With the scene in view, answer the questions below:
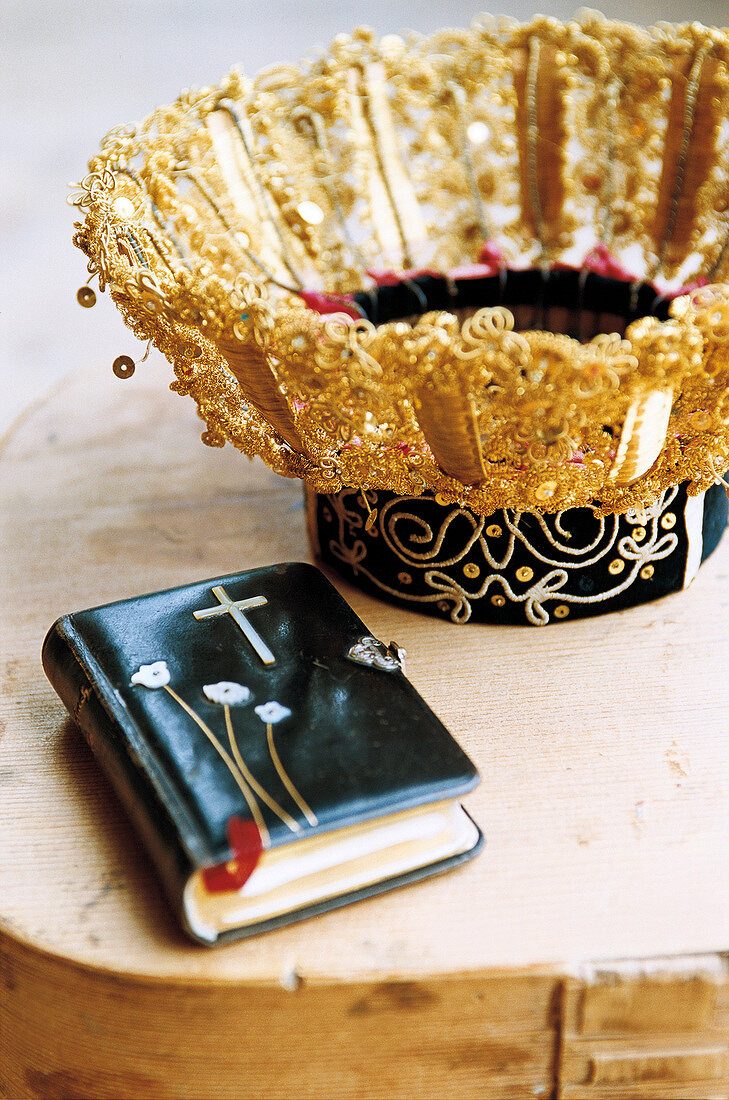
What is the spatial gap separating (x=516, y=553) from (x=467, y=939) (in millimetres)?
223

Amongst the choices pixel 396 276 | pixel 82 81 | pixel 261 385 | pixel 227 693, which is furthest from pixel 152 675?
pixel 82 81

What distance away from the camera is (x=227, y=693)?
1.66ft

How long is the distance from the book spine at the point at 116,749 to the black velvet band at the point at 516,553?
0.61 feet

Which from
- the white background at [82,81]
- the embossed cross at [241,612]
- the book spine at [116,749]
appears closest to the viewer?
the book spine at [116,749]

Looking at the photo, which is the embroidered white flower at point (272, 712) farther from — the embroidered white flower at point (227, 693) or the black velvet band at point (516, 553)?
the black velvet band at point (516, 553)

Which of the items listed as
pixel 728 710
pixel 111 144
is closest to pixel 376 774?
pixel 728 710

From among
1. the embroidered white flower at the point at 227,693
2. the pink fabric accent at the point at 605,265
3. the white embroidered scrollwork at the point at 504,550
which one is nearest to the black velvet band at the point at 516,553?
the white embroidered scrollwork at the point at 504,550

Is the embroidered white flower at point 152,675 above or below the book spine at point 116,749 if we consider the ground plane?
above

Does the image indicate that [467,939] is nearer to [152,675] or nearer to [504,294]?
[152,675]

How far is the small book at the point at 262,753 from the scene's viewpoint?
44cm

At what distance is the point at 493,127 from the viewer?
36.7 inches

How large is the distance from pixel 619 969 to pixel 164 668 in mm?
258

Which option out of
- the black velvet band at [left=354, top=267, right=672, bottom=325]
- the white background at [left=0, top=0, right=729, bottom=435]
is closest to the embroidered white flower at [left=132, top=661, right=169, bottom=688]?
the black velvet band at [left=354, top=267, right=672, bottom=325]

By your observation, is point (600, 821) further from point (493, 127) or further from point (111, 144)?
point (493, 127)
